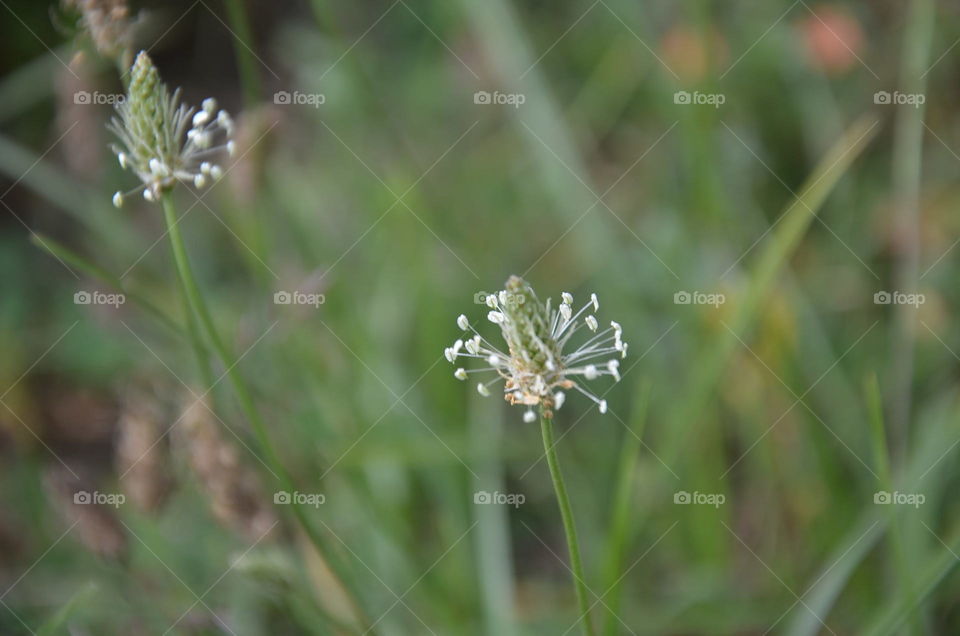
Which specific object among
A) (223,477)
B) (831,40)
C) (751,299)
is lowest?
(223,477)

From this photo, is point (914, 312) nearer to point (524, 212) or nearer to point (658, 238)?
point (658, 238)

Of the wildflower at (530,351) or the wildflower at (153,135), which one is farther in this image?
the wildflower at (153,135)

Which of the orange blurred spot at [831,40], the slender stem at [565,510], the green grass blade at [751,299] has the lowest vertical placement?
the slender stem at [565,510]

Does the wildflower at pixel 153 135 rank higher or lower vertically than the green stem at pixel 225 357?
higher

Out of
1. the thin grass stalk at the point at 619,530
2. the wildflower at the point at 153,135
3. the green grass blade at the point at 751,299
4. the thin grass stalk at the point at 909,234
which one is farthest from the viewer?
the thin grass stalk at the point at 909,234

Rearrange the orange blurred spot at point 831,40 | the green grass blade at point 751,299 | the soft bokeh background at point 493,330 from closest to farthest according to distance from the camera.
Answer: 1. the green grass blade at point 751,299
2. the soft bokeh background at point 493,330
3. the orange blurred spot at point 831,40

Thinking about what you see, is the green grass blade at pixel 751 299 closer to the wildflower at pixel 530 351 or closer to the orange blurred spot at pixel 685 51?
the wildflower at pixel 530 351

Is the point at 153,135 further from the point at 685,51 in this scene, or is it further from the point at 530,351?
the point at 685,51

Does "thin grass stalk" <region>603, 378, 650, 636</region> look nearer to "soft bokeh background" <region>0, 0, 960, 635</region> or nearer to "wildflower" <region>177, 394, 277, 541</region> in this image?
"soft bokeh background" <region>0, 0, 960, 635</region>

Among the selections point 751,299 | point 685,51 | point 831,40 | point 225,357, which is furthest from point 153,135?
point 831,40

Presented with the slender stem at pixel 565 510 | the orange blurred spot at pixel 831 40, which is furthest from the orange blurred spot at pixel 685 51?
the slender stem at pixel 565 510
